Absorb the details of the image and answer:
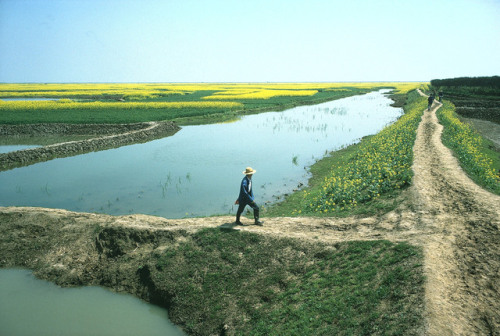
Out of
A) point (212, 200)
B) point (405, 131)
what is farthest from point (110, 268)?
point (405, 131)

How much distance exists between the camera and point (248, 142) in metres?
26.4

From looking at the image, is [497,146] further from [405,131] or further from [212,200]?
[212,200]

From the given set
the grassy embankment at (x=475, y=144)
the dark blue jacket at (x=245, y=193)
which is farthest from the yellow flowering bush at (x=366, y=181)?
the dark blue jacket at (x=245, y=193)

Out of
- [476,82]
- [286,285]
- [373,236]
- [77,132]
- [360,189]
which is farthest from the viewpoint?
[476,82]

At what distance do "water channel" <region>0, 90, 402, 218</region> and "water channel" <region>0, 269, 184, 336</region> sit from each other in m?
4.43

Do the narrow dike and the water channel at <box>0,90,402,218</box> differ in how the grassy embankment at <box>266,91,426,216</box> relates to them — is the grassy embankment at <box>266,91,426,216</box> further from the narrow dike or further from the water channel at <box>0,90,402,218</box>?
the narrow dike

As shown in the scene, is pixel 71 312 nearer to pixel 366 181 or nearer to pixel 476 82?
pixel 366 181

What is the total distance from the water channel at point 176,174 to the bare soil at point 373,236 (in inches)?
104

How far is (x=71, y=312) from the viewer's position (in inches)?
311

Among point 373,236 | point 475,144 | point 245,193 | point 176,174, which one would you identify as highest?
point 475,144

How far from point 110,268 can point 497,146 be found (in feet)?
85.5

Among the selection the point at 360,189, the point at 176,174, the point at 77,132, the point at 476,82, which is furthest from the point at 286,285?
the point at 476,82

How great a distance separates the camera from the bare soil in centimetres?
591

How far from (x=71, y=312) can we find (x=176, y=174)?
10648 millimetres
